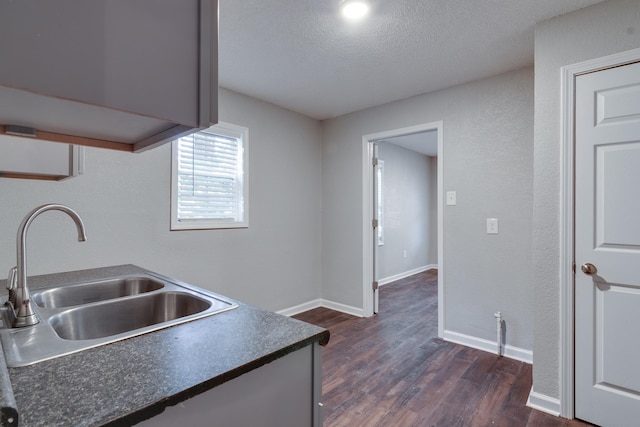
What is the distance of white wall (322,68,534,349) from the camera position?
2555 millimetres

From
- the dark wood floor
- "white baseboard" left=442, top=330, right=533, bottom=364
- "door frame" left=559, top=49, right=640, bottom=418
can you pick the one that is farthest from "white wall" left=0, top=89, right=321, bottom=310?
"door frame" left=559, top=49, right=640, bottom=418

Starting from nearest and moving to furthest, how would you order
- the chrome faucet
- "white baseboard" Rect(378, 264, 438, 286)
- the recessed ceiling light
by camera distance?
the chrome faucet < the recessed ceiling light < "white baseboard" Rect(378, 264, 438, 286)

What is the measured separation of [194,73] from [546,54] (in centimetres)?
222

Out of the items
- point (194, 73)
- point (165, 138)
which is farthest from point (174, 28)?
point (165, 138)

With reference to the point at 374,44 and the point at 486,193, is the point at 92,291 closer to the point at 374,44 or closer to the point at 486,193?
the point at 374,44

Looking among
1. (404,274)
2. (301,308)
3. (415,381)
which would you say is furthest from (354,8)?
(404,274)

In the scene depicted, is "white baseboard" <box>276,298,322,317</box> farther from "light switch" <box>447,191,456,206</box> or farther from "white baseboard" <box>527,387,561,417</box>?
"white baseboard" <box>527,387,561,417</box>

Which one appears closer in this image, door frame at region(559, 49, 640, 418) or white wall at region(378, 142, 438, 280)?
door frame at region(559, 49, 640, 418)

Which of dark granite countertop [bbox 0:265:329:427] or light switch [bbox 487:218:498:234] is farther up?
light switch [bbox 487:218:498:234]

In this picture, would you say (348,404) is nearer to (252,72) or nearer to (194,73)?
→ (194,73)

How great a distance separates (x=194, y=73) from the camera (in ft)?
1.96

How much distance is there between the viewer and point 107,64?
19.9 inches

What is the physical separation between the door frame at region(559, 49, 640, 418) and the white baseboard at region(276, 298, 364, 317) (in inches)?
80.1

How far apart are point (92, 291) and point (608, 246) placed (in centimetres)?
277
